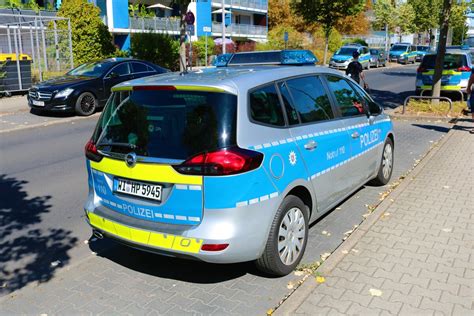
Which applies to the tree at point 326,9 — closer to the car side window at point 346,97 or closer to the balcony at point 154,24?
the balcony at point 154,24

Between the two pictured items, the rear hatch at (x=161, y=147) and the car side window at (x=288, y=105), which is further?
the car side window at (x=288, y=105)

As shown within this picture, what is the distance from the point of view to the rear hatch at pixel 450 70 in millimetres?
15773

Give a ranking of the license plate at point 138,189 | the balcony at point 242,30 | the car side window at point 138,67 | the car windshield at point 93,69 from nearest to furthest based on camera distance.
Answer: the license plate at point 138,189 < the car windshield at point 93,69 < the car side window at point 138,67 < the balcony at point 242,30

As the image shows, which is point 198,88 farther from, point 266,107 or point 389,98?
point 389,98

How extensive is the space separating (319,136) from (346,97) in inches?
44.0

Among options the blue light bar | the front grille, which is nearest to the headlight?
the front grille

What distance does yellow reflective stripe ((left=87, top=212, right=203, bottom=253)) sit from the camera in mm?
3457

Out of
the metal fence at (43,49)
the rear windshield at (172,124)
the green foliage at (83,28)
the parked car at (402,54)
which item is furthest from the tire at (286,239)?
the parked car at (402,54)

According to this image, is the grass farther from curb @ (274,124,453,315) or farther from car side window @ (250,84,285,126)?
car side window @ (250,84,285,126)

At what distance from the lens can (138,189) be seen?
12.1ft

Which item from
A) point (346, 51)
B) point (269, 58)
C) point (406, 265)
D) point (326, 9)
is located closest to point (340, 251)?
point (406, 265)

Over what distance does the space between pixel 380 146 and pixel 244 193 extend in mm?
3337

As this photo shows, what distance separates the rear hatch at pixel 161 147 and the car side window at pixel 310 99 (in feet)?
3.13

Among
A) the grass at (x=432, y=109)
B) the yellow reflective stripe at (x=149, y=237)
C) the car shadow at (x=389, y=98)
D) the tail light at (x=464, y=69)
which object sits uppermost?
the tail light at (x=464, y=69)
